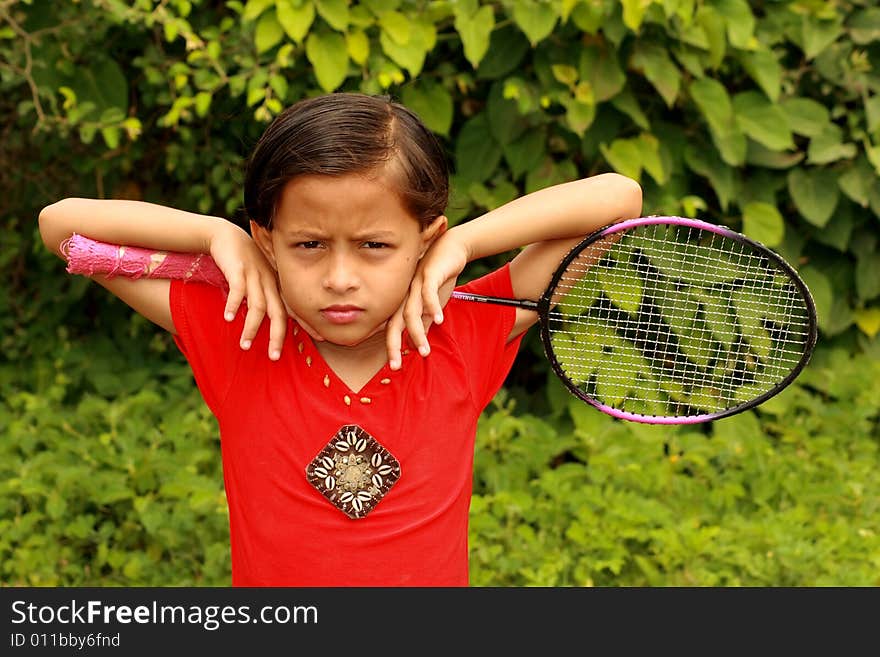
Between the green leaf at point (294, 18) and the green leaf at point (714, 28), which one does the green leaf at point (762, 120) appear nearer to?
the green leaf at point (714, 28)

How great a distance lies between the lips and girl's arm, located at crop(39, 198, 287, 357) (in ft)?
0.32

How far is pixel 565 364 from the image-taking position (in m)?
2.44

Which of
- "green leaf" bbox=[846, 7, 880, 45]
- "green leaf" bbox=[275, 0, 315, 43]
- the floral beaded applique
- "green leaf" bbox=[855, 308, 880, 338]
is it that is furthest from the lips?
"green leaf" bbox=[855, 308, 880, 338]

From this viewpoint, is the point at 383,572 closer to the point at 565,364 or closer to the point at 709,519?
the point at 565,364

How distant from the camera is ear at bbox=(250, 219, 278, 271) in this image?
6.09 ft

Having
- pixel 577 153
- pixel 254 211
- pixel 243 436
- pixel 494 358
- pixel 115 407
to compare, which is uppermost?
pixel 577 153

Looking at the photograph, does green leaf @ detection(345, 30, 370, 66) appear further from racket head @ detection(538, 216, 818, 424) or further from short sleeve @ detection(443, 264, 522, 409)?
short sleeve @ detection(443, 264, 522, 409)

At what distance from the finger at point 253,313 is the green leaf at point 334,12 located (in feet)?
5.91

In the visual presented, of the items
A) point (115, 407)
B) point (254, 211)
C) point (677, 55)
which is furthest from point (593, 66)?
point (254, 211)

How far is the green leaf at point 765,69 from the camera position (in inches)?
154

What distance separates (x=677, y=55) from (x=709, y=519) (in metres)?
1.46

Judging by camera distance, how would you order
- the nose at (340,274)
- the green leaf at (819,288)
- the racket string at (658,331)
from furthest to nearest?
the green leaf at (819,288)
the racket string at (658,331)
the nose at (340,274)

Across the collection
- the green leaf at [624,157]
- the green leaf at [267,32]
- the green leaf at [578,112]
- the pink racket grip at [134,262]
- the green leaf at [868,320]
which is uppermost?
the green leaf at [267,32]

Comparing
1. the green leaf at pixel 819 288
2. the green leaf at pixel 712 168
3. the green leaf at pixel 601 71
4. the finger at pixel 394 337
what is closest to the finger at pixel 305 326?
the finger at pixel 394 337
